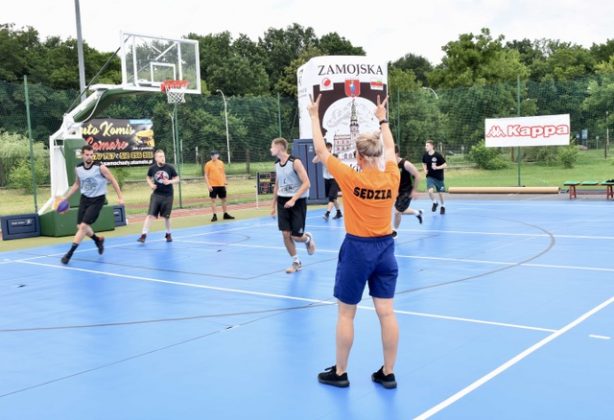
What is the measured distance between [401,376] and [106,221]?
12530 millimetres

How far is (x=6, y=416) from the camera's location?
179 inches

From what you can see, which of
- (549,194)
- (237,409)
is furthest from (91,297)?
(549,194)

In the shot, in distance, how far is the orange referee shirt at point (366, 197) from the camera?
4.57 m

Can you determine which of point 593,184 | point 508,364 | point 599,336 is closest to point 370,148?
point 508,364

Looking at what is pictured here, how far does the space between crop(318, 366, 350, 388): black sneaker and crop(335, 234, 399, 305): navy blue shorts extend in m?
0.62

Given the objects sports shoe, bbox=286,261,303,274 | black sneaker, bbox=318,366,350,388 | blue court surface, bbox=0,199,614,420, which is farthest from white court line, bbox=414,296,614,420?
sports shoe, bbox=286,261,303,274

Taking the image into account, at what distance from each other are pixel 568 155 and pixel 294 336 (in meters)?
24.9

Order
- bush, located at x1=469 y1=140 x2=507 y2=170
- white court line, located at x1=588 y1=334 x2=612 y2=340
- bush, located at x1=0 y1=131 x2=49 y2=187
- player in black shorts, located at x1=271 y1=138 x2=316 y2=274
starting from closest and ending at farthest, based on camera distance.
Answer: white court line, located at x1=588 y1=334 x2=612 y2=340
player in black shorts, located at x1=271 y1=138 x2=316 y2=274
bush, located at x1=0 y1=131 x2=49 y2=187
bush, located at x1=469 y1=140 x2=507 y2=170

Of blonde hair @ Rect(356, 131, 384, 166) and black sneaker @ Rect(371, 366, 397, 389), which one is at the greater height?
blonde hair @ Rect(356, 131, 384, 166)

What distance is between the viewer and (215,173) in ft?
56.1

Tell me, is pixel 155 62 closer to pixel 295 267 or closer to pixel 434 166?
pixel 434 166

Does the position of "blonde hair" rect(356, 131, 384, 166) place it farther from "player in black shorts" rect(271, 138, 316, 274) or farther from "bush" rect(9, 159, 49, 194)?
"bush" rect(9, 159, 49, 194)

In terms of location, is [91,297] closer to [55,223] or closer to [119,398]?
[119,398]

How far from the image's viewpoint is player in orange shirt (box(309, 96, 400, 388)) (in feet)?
15.0
